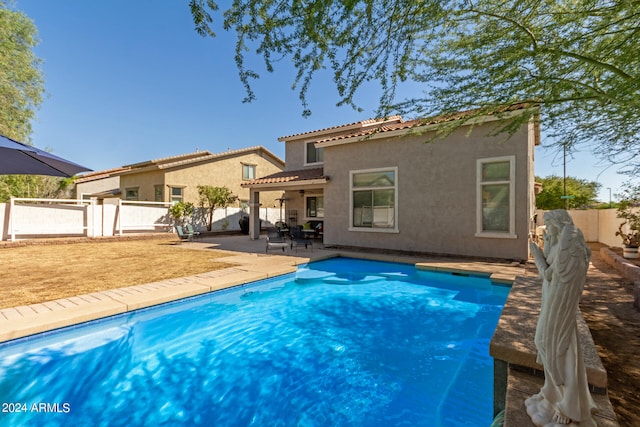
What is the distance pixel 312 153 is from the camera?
17766 millimetres

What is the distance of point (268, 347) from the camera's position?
4852mm

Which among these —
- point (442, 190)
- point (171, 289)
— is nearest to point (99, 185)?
point (171, 289)

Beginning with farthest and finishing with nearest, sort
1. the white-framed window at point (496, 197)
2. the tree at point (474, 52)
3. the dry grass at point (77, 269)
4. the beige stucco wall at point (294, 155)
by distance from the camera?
the beige stucco wall at point (294, 155), the white-framed window at point (496, 197), the dry grass at point (77, 269), the tree at point (474, 52)

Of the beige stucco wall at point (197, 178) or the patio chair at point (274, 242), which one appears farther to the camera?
the beige stucco wall at point (197, 178)

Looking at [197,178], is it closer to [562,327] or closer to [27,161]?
[27,161]

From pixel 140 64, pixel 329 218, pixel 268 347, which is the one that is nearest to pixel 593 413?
pixel 268 347

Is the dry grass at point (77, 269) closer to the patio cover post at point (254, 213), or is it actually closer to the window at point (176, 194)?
the patio cover post at point (254, 213)

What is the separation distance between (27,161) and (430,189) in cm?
1163

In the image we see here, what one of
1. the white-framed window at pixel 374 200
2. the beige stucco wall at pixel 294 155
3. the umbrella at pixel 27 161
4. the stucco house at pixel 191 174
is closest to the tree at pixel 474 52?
the umbrella at pixel 27 161

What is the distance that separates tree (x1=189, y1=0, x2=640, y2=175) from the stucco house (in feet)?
54.0

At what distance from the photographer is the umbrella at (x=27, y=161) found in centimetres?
543

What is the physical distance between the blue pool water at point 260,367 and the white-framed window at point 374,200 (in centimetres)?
557

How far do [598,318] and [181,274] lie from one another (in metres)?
8.84

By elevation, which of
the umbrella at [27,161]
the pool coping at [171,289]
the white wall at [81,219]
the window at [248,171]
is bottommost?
the pool coping at [171,289]
